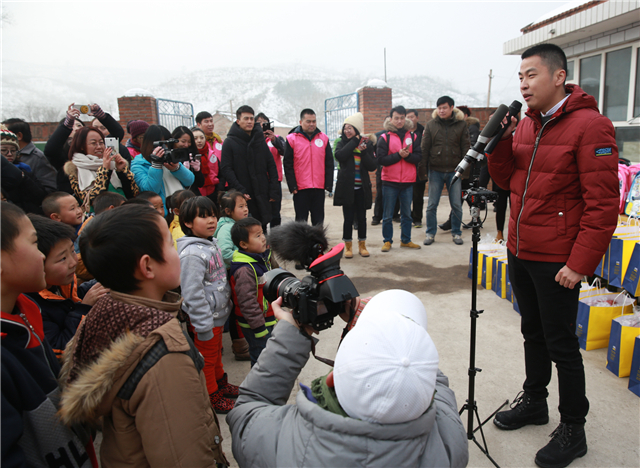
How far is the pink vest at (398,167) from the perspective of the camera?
5.49 meters

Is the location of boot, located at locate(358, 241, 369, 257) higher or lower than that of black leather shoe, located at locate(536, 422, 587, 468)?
higher

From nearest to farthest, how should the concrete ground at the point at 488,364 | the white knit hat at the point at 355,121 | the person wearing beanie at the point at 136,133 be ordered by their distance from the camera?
the concrete ground at the point at 488,364 → the person wearing beanie at the point at 136,133 → the white knit hat at the point at 355,121

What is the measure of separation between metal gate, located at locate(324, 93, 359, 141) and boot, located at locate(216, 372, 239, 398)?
901cm

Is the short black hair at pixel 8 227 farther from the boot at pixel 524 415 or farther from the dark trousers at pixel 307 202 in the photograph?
the dark trousers at pixel 307 202

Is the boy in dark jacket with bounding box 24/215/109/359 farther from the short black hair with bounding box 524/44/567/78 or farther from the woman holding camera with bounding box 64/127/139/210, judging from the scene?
the short black hair with bounding box 524/44/567/78

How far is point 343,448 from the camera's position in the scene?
2.86ft

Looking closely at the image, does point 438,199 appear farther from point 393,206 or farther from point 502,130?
point 502,130

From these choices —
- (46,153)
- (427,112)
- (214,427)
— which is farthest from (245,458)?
(427,112)

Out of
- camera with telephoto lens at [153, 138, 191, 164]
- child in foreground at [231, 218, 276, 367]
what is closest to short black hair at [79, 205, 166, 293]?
child in foreground at [231, 218, 276, 367]

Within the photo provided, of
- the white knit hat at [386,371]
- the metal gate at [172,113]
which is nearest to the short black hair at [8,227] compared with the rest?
the white knit hat at [386,371]

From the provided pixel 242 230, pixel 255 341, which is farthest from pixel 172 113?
pixel 255 341

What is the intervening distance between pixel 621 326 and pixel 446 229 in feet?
13.8

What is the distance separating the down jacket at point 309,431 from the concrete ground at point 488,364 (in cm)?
93

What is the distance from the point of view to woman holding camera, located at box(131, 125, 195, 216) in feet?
11.8
